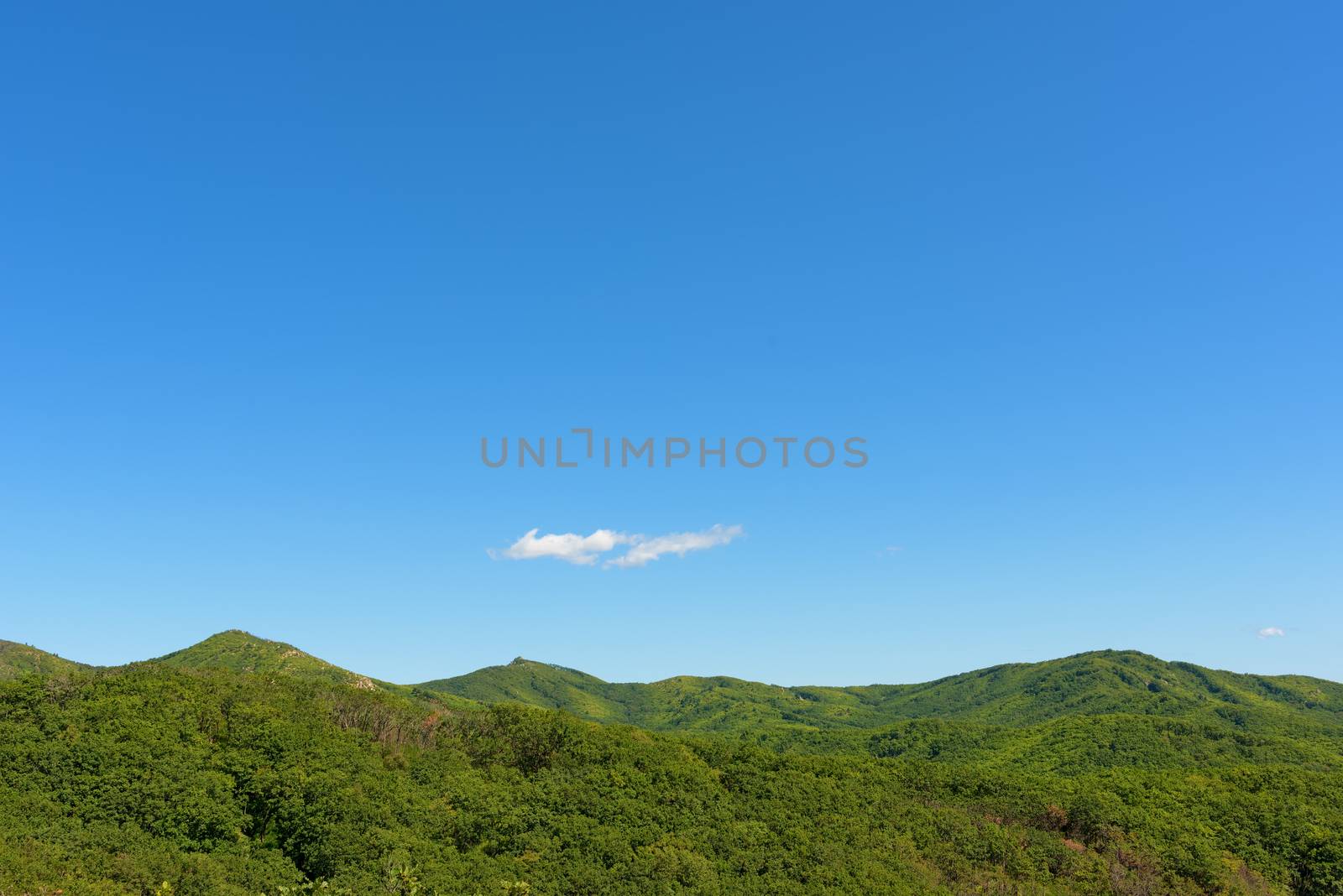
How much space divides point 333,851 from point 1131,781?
107m

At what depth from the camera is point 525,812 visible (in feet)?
258

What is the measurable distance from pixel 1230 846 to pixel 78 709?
127437mm

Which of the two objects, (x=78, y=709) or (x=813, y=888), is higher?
(x=78, y=709)

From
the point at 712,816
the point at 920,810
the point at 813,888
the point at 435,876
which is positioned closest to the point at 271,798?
the point at 435,876

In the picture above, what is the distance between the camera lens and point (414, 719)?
A: 10806cm

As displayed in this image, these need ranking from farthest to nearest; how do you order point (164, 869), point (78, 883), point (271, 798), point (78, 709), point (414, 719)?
point (414, 719), point (78, 709), point (271, 798), point (164, 869), point (78, 883)

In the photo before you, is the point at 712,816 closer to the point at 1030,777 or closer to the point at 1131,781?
the point at 1030,777

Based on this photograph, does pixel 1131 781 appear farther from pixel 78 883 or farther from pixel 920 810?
pixel 78 883

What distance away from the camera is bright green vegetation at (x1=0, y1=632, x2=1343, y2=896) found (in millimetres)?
65312

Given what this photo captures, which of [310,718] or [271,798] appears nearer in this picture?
[271,798]

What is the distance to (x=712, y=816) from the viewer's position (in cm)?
8200

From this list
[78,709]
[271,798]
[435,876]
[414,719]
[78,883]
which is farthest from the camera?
[414,719]

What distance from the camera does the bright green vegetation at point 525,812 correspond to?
6531cm

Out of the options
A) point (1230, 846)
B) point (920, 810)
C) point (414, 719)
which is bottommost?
point (1230, 846)
